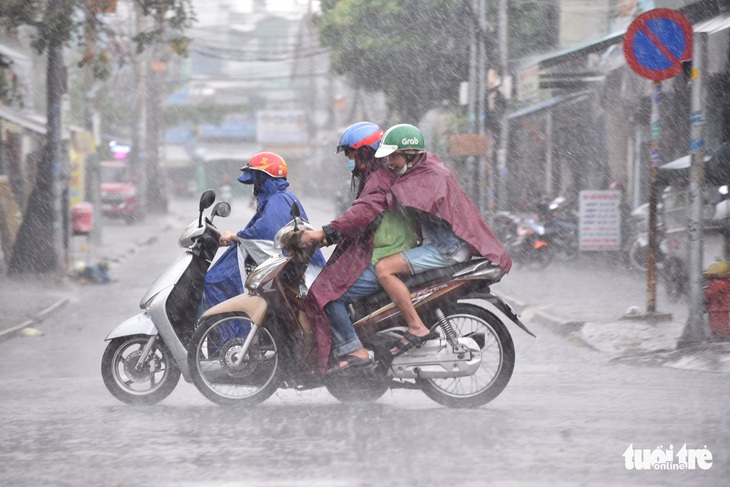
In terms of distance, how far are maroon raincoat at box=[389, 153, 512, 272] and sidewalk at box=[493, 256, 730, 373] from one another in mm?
2576

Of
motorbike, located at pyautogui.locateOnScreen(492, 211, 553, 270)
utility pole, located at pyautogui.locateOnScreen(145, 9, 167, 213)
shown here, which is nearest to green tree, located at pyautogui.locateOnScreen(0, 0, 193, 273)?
motorbike, located at pyautogui.locateOnScreen(492, 211, 553, 270)

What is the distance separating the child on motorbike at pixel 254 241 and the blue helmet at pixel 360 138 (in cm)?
51

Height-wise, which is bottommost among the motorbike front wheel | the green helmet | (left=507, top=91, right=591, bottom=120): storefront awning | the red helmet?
the motorbike front wheel

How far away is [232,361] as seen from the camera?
630 cm

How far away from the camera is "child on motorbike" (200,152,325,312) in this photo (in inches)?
260

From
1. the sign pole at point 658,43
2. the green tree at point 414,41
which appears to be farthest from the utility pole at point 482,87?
the sign pole at point 658,43

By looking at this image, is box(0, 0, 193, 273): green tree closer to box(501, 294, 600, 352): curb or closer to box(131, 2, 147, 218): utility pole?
box(501, 294, 600, 352): curb

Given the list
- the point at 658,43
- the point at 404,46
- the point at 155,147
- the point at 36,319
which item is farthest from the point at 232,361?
the point at 155,147

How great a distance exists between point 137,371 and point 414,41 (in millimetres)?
25301

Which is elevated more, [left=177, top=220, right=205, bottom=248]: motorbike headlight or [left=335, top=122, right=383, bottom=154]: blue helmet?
[left=335, top=122, right=383, bottom=154]: blue helmet

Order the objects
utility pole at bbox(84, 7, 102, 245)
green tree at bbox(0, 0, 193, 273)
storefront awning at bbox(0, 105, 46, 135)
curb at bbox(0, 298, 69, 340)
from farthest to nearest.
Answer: utility pole at bbox(84, 7, 102, 245) → storefront awning at bbox(0, 105, 46, 135) → green tree at bbox(0, 0, 193, 273) → curb at bbox(0, 298, 69, 340)

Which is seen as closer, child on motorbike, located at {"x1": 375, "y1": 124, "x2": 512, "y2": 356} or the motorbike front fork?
child on motorbike, located at {"x1": 375, "y1": 124, "x2": 512, "y2": 356}

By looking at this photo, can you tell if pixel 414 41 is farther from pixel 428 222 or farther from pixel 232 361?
pixel 232 361

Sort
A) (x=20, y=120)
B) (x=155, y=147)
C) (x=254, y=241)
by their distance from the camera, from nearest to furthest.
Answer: (x=254, y=241)
(x=20, y=120)
(x=155, y=147)
